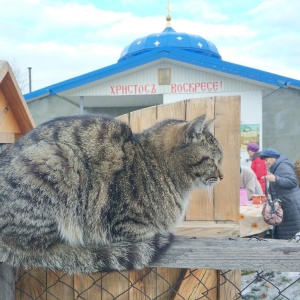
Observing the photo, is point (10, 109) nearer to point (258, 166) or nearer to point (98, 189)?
point (98, 189)

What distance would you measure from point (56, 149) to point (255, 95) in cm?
715

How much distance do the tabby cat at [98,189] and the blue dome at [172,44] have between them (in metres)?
8.31

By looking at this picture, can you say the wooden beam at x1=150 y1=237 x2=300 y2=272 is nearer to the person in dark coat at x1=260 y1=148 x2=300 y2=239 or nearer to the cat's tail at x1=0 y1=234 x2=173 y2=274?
the cat's tail at x1=0 y1=234 x2=173 y2=274

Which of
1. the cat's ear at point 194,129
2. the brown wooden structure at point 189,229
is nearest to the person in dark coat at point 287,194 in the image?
the brown wooden structure at point 189,229

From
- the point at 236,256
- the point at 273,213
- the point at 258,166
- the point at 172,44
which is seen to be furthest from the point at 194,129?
the point at 172,44

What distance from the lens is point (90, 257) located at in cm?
146

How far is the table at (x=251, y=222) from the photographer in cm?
472

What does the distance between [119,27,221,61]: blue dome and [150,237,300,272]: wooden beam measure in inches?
351

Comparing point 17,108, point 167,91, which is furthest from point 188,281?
point 167,91

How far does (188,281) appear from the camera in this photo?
1484 mm

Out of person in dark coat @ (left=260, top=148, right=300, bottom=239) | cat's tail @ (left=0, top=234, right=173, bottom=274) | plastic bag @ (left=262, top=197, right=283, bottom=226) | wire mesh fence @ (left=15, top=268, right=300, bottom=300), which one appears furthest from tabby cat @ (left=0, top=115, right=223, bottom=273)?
person in dark coat @ (left=260, top=148, right=300, bottom=239)

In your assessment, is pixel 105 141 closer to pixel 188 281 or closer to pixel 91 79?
pixel 188 281

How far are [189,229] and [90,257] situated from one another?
0.65 meters

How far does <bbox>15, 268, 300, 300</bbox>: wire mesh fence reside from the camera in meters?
1.48
